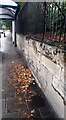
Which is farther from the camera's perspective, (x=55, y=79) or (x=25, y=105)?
(x=25, y=105)

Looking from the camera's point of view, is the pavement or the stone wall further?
the pavement

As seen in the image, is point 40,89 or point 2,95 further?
point 40,89

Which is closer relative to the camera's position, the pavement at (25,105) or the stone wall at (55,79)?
the stone wall at (55,79)

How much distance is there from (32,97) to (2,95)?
0.73m

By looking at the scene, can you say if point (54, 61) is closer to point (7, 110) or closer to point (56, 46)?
point (56, 46)

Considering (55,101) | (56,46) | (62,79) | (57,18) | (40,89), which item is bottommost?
(40,89)

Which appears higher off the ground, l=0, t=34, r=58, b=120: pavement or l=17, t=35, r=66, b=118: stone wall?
l=17, t=35, r=66, b=118: stone wall

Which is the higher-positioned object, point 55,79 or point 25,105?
point 55,79

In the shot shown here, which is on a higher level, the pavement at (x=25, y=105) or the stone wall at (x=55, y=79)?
the stone wall at (x=55, y=79)

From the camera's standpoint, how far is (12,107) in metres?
4.21

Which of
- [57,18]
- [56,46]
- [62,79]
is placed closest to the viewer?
[62,79]

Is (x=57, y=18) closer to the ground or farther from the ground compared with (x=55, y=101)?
farther from the ground

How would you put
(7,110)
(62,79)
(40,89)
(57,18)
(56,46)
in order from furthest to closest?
(40,89)
(57,18)
(7,110)
(56,46)
(62,79)

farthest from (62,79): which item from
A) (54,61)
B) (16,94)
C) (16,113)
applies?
(16,94)
